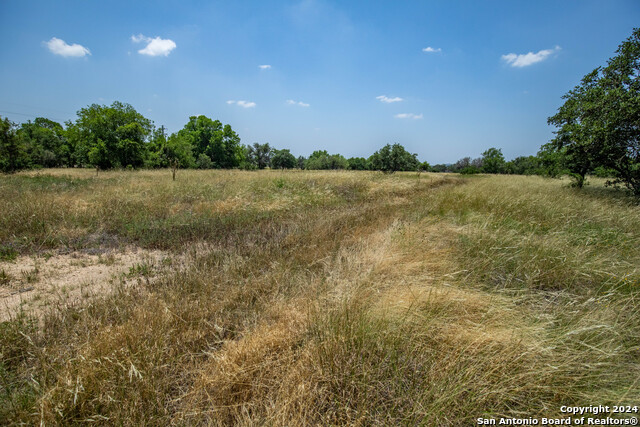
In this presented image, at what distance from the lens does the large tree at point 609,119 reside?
8062 millimetres

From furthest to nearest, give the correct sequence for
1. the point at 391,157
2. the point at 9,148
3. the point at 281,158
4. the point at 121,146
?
the point at 281,158
the point at 391,157
the point at 121,146
the point at 9,148

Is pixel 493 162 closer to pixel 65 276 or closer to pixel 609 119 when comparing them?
pixel 609 119

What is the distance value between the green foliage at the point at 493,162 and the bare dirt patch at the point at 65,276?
10430 centimetres

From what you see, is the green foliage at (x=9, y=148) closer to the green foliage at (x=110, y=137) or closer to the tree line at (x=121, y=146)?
the tree line at (x=121, y=146)

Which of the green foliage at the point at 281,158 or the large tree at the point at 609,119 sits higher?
the green foliage at the point at 281,158

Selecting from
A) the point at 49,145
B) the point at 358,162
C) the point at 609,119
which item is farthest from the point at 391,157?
the point at 358,162

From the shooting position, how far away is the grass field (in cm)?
144

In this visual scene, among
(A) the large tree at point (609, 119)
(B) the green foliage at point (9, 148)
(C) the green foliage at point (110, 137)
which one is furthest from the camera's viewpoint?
(C) the green foliage at point (110, 137)

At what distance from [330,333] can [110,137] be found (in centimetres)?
4011

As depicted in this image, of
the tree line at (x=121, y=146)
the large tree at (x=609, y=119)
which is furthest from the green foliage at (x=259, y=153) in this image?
the large tree at (x=609, y=119)

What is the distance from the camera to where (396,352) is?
5.66 ft

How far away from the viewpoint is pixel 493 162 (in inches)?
3366

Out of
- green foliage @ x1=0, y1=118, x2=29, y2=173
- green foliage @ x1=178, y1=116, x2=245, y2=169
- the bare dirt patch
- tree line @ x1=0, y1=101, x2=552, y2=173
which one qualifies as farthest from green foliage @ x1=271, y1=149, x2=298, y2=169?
the bare dirt patch

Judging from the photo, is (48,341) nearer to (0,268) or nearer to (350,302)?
(350,302)
